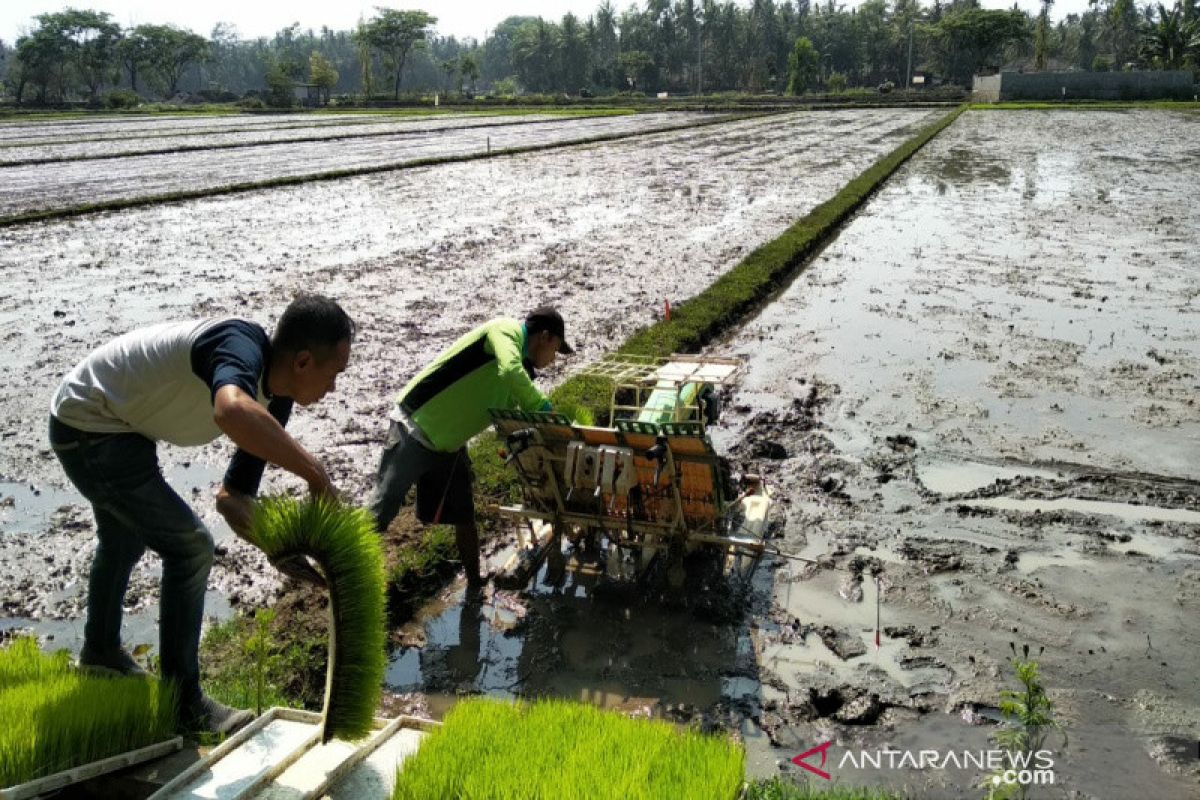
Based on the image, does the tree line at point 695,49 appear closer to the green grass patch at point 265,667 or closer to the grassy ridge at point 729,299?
the grassy ridge at point 729,299

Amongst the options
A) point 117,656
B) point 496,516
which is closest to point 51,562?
point 117,656

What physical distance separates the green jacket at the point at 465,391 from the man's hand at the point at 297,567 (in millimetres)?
1818

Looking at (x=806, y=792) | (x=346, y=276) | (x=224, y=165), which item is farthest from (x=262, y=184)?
(x=806, y=792)

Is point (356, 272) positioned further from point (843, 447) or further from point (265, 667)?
point (265, 667)

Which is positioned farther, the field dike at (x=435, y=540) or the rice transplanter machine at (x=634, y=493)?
the rice transplanter machine at (x=634, y=493)

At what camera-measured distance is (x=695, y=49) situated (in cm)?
11131

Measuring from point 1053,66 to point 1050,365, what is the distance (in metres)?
110

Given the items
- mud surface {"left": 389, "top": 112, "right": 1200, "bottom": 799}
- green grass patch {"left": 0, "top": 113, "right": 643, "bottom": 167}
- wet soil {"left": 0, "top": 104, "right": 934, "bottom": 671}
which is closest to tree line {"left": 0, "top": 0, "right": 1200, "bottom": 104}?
green grass patch {"left": 0, "top": 113, "right": 643, "bottom": 167}

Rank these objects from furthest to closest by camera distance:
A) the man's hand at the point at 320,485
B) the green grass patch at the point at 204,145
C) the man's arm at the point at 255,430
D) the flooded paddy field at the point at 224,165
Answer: the green grass patch at the point at 204,145
the flooded paddy field at the point at 224,165
the man's hand at the point at 320,485
the man's arm at the point at 255,430

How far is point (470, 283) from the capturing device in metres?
12.5

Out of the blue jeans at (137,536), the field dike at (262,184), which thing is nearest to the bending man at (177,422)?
the blue jeans at (137,536)

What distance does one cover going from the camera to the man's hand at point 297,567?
270 cm

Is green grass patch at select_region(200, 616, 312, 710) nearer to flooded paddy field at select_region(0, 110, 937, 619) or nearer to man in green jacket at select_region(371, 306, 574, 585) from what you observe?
flooded paddy field at select_region(0, 110, 937, 619)

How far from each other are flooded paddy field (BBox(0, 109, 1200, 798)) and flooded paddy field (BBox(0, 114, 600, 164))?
16.2 meters
